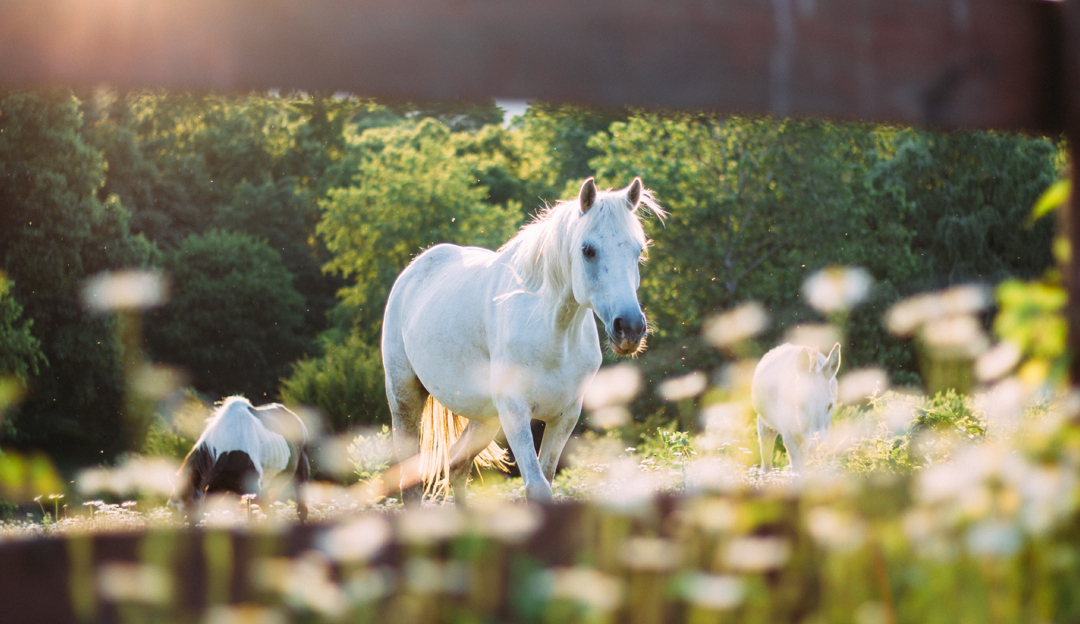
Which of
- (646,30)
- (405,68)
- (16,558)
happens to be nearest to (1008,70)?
(646,30)

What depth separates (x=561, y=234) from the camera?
3879 mm

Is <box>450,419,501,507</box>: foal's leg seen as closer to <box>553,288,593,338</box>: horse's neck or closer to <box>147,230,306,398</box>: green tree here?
<box>553,288,593,338</box>: horse's neck

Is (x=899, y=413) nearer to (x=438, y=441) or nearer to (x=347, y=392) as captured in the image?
(x=438, y=441)

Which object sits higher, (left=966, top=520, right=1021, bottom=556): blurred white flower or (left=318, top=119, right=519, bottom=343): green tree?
(left=318, top=119, right=519, bottom=343): green tree

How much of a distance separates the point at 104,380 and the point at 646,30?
1951 cm

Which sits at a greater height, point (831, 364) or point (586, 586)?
point (586, 586)

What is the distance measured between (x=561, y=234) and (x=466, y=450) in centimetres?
192

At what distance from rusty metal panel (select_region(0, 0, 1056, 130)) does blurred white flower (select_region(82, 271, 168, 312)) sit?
18.1 meters

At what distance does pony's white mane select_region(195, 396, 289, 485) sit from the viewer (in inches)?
259

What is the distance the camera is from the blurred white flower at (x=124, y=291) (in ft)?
57.6

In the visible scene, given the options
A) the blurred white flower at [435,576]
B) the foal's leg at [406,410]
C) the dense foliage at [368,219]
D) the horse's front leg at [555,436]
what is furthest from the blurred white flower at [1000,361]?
the dense foliage at [368,219]

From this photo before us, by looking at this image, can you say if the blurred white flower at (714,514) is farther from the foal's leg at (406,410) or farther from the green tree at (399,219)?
the green tree at (399,219)

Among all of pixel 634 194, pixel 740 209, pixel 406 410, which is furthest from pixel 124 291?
pixel 634 194

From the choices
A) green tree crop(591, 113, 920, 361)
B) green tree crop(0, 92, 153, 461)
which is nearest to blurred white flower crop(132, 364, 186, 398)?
green tree crop(0, 92, 153, 461)
